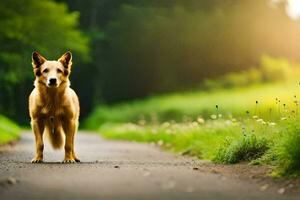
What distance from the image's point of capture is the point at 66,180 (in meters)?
10.3

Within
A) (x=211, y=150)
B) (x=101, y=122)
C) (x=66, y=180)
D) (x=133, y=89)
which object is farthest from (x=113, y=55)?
(x=66, y=180)

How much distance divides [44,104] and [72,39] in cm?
3155

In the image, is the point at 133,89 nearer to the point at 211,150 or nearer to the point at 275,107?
the point at 275,107

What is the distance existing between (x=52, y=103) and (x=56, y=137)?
848 mm

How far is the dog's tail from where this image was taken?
14.4 metres

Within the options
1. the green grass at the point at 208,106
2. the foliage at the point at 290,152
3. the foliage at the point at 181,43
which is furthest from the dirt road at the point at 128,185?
the foliage at the point at 181,43

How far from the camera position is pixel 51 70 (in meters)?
13.8

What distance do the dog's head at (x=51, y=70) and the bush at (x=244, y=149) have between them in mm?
3343

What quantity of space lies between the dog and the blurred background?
26.8m

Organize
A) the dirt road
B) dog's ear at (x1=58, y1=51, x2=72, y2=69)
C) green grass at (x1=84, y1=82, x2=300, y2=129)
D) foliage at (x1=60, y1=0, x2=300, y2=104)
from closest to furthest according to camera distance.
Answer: the dirt road
dog's ear at (x1=58, y1=51, x2=72, y2=69)
green grass at (x1=84, y1=82, x2=300, y2=129)
foliage at (x1=60, y1=0, x2=300, y2=104)

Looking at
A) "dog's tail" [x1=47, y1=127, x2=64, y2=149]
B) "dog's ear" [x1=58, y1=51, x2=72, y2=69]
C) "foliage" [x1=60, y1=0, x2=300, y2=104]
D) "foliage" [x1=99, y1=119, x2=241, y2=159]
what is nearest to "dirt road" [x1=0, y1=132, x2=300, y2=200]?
"dog's tail" [x1=47, y1=127, x2=64, y2=149]

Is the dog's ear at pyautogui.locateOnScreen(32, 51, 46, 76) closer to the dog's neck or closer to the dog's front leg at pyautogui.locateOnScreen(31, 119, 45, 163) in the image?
the dog's neck

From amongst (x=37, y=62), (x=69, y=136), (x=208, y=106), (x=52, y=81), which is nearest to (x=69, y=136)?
(x=69, y=136)

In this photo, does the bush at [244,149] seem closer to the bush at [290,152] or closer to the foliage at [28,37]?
the bush at [290,152]
